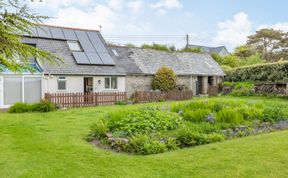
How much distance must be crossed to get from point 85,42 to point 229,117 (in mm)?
18191

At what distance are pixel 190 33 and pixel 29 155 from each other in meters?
49.1

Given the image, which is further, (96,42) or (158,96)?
(96,42)

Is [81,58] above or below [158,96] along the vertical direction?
above

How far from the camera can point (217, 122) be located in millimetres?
9852

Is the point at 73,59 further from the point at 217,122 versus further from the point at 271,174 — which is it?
the point at 271,174

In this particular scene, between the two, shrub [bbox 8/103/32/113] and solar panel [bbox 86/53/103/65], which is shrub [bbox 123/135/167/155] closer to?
shrub [bbox 8/103/32/113]

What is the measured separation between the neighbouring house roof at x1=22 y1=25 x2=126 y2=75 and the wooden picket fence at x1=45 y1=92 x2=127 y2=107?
1.88m

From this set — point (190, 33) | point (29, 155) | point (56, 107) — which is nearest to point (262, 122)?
point (29, 155)

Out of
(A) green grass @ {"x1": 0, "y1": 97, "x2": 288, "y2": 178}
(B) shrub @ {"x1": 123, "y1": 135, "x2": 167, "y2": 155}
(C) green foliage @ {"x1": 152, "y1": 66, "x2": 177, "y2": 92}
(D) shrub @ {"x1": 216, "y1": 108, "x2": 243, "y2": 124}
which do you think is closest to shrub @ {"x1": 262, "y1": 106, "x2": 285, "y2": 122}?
(D) shrub @ {"x1": 216, "y1": 108, "x2": 243, "y2": 124}

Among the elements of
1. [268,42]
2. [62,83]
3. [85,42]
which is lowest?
[62,83]

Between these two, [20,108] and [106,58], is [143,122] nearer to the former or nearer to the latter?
[20,108]

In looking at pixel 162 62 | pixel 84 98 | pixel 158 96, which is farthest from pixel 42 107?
pixel 162 62

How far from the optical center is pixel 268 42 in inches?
2156

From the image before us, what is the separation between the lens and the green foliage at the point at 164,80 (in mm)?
26998
